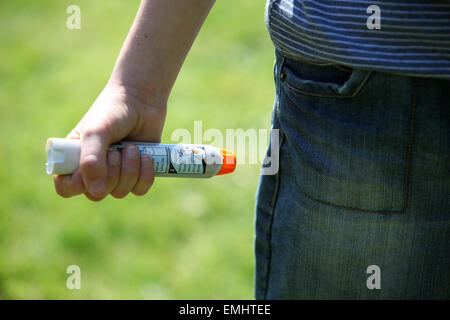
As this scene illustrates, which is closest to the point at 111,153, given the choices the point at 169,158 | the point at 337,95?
the point at 169,158

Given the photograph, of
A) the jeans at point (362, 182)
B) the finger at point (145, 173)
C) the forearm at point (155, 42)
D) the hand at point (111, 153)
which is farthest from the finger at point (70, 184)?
the jeans at point (362, 182)

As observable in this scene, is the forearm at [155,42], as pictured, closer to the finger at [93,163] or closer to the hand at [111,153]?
the hand at [111,153]

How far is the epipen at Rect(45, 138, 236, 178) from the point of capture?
3.22 ft

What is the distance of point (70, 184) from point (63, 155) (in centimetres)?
6

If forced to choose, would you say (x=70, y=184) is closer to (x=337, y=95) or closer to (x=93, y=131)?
(x=93, y=131)

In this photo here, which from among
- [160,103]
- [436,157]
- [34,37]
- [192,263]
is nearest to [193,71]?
[34,37]

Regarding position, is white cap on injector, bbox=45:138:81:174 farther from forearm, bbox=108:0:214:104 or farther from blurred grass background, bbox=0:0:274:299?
blurred grass background, bbox=0:0:274:299

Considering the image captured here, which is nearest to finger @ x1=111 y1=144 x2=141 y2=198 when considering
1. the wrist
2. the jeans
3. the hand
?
the hand

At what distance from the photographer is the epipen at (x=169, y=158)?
3.22 feet

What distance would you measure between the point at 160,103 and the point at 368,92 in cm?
44

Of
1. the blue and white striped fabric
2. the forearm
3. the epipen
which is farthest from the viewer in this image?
the forearm

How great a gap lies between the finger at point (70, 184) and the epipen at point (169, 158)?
13mm

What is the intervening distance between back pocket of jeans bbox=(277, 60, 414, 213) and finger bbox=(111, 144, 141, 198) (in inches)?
12.0

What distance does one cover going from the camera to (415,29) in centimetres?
88
